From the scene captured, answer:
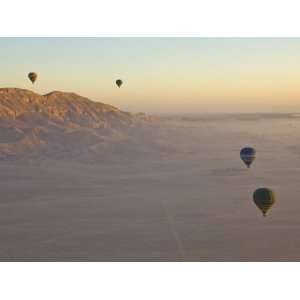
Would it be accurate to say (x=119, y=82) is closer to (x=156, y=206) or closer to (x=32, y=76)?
(x=32, y=76)

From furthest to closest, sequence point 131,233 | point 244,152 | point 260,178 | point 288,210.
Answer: point 260,178 < point 288,210 < point 131,233 < point 244,152

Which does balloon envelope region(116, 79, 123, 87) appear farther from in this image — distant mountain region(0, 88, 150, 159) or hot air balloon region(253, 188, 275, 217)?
distant mountain region(0, 88, 150, 159)

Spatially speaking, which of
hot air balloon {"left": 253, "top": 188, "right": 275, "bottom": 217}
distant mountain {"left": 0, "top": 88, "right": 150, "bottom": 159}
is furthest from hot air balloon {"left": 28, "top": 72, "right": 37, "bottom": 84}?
distant mountain {"left": 0, "top": 88, "right": 150, "bottom": 159}

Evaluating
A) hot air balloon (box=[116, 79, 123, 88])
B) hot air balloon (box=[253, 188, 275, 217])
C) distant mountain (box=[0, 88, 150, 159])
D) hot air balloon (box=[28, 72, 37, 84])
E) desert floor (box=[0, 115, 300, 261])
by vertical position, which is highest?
distant mountain (box=[0, 88, 150, 159])

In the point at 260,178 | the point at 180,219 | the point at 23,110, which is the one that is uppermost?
the point at 23,110

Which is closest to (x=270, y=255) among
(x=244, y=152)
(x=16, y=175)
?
(x=244, y=152)

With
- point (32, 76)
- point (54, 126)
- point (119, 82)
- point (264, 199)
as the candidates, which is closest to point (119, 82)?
point (119, 82)

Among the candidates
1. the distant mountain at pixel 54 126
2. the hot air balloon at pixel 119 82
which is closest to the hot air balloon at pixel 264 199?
the hot air balloon at pixel 119 82

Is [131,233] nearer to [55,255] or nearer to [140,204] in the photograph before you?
[140,204]

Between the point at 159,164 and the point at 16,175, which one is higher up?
the point at 159,164
